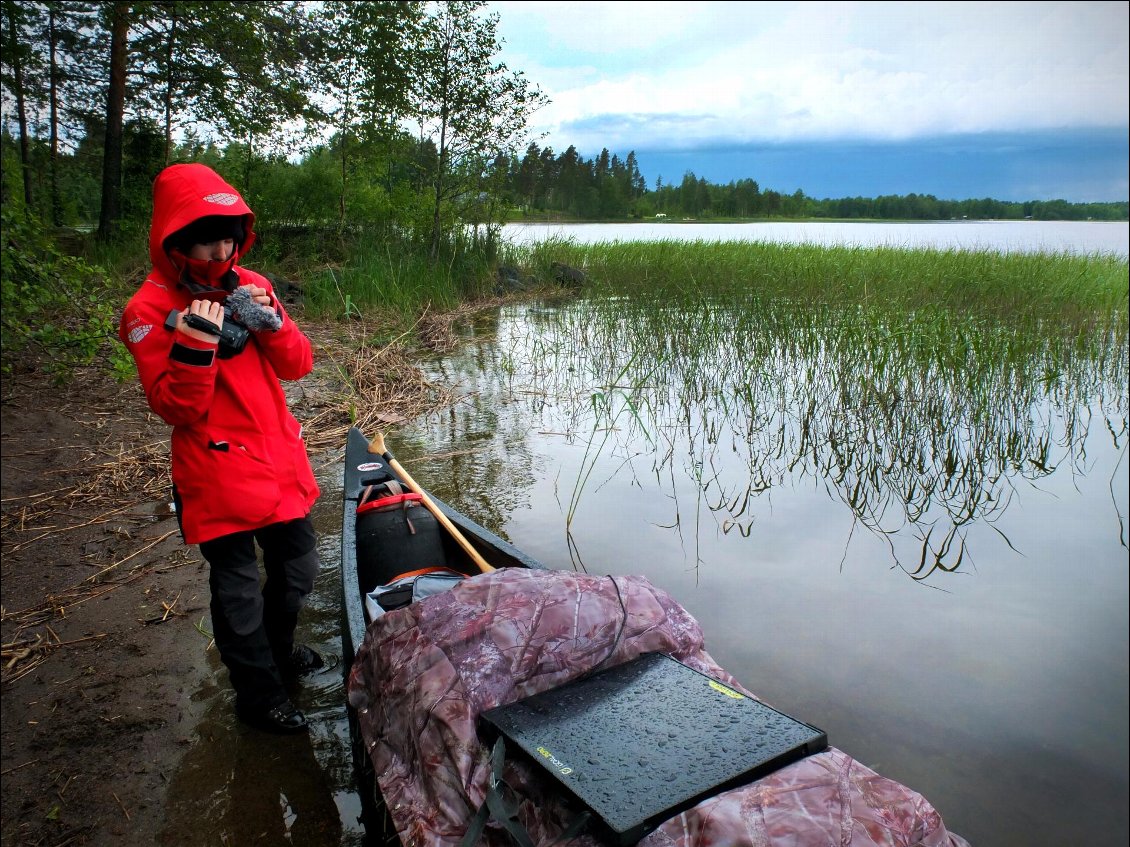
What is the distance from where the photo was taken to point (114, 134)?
10.9 metres

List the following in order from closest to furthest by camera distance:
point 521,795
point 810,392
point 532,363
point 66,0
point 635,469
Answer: point 521,795, point 635,469, point 810,392, point 532,363, point 66,0

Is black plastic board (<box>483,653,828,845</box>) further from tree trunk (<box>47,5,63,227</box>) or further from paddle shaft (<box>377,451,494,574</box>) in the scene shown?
tree trunk (<box>47,5,63,227</box>)

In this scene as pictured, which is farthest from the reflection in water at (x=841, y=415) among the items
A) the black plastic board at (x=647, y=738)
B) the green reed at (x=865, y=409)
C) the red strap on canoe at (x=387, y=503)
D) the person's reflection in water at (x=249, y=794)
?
the black plastic board at (x=647, y=738)

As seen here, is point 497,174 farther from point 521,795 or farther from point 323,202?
point 521,795

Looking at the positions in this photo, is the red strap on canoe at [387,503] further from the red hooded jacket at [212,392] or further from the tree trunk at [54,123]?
the tree trunk at [54,123]

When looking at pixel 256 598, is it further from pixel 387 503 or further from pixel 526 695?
pixel 526 695

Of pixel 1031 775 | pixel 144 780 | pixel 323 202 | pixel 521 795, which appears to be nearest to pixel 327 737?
pixel 144 780

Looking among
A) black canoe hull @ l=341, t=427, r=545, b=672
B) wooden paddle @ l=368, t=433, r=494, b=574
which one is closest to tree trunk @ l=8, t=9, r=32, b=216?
A: black canoe hull @ l=341, t=427, r=545, b=672

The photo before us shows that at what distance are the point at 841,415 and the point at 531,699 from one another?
463cm

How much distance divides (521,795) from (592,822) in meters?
0.20

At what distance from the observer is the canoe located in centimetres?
124

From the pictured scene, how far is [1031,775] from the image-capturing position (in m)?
2.45

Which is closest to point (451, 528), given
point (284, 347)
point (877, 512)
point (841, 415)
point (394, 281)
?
point (284, 347)

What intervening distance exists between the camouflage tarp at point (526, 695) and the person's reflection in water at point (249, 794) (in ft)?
1.56
